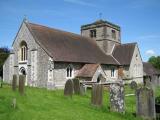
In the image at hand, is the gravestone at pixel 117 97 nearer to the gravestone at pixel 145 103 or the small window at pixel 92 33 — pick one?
the gravestone at pixel 145 103

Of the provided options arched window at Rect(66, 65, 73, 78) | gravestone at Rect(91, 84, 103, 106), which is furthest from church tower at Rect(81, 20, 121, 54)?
gravestone at Rect(91, 84, 103, 106)

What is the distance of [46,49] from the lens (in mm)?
25047

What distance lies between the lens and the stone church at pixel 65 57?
997 inches

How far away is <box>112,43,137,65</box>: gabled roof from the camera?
3566cm

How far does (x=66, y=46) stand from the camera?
28688 mm

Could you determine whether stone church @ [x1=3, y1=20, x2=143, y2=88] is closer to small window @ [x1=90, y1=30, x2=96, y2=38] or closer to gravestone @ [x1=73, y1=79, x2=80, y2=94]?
small window @ [x1=90, y1=30, x2=96, y2=38]

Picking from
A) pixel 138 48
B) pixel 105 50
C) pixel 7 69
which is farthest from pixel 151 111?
pixel 138 48

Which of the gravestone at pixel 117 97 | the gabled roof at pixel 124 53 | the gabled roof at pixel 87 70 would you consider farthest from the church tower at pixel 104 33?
the gravestone at pixel 117 97

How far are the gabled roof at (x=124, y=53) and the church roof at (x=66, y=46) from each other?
1.72m

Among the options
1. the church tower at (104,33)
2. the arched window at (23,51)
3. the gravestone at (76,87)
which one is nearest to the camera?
the gravestone at (76,87)

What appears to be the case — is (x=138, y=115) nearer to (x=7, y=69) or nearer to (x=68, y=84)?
(x=68, y=84)

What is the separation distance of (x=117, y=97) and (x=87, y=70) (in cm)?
1534

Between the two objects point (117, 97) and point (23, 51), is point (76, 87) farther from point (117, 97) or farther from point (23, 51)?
point (23, 51)

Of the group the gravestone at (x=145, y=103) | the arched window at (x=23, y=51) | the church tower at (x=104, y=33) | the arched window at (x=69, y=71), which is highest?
the church tower at (x=104, y=33)
